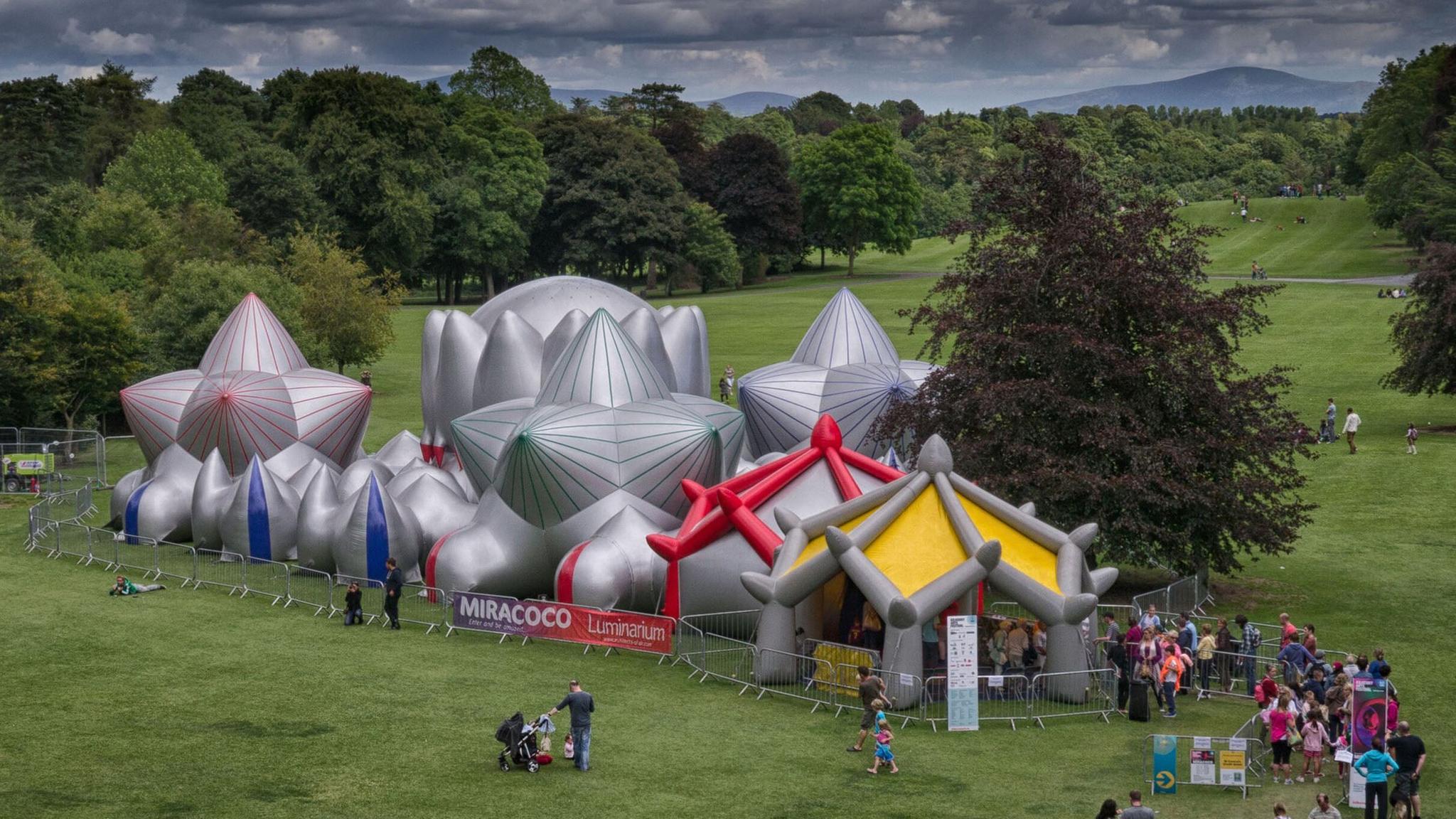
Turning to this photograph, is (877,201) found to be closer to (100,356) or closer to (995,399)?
(100,356)

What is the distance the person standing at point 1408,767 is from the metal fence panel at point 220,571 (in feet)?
84.1

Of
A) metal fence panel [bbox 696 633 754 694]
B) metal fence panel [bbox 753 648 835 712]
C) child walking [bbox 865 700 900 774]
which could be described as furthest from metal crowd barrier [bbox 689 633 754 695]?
child walking [bbox 865 700 900 774]

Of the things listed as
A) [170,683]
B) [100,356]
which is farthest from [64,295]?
[170,683]

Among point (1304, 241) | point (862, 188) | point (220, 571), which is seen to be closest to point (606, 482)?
point (220, 571)

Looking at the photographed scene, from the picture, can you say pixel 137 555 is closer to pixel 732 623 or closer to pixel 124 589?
pixel 124 589

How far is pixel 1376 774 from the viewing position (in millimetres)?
21844

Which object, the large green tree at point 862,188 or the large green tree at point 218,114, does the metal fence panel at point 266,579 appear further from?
the large green tree at point 862,188

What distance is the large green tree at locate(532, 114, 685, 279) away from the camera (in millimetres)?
99250

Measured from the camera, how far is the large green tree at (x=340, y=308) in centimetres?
6750

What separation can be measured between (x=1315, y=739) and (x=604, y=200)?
79609mm

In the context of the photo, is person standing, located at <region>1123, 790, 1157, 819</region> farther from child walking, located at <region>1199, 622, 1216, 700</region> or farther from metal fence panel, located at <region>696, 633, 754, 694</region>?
metal fence panel, located at <region>696, 633, 754, 694</region>

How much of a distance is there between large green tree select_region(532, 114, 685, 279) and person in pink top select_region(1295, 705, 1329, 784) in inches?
3023

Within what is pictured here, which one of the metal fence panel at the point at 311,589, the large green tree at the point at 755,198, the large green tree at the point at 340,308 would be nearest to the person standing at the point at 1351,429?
the metal fence panel at the point at 311,589

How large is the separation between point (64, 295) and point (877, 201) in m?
63.9
